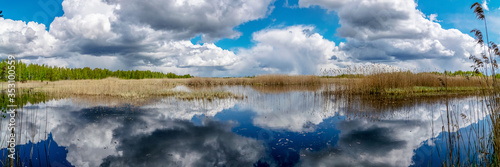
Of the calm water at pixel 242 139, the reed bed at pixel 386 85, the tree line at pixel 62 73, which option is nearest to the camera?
the calm water at pixel 242 139

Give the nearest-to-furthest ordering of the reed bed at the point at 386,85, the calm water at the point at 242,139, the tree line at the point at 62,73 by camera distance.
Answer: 1. the calm water at the point at 242,139
2. the reed bed at the point at 386,85
3. the tree line at the point at 62,73

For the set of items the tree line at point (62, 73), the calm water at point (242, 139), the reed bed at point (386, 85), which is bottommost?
the calm water at point (242, 139)

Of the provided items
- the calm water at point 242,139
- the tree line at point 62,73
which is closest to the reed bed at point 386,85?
the calm water at point 242,139

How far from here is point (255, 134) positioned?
309 inches

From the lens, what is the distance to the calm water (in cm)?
562

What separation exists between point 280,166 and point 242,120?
4.98 meters

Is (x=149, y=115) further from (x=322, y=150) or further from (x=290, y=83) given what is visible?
(x=290, y=83)

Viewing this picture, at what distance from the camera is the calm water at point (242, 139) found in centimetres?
562

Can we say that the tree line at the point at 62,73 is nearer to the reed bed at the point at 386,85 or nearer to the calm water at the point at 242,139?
the calm water at the point at 242,139

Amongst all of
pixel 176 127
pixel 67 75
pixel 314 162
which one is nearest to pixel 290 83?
pixel 176 127

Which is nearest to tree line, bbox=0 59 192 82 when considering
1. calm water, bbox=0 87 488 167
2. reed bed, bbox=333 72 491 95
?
calm water, bbox=0 87 488 167

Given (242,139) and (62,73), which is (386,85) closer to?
(242,139)

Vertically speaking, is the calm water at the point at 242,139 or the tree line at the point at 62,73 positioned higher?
the tree line at the point at 62,73

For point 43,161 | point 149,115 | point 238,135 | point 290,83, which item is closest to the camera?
point 43,161
